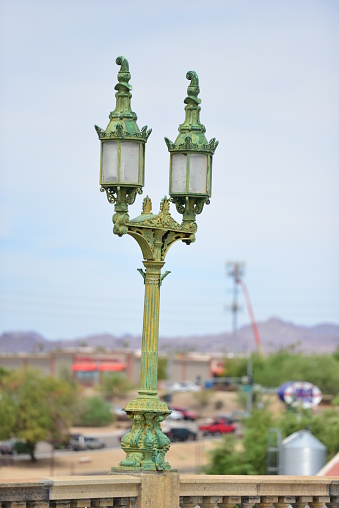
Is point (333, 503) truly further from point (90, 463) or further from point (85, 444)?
point (85, 444)

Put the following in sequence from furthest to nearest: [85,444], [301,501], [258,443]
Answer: [85,444] → [258,443] → [301,501]

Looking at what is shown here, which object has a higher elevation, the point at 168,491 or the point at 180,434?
the point at 180,434

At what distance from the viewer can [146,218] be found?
496 inches

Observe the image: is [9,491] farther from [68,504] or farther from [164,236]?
[164,236]

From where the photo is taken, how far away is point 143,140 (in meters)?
12.4

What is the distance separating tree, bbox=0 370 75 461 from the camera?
9050 cm

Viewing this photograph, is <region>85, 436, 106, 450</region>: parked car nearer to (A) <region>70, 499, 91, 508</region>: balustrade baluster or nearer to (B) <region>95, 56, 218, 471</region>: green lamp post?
(B) <region>95, 56, 218, 471</region>: green lamp post

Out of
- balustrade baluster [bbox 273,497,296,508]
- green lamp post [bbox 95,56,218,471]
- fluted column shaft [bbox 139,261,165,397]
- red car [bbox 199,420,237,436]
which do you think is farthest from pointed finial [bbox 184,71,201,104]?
red car [bbox 199,420,237,436]

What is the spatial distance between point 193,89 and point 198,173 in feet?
2.94

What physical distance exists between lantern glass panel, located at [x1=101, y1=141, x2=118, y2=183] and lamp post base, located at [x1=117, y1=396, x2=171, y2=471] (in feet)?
7.09

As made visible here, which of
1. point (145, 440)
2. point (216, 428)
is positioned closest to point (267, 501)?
point (145, 440)

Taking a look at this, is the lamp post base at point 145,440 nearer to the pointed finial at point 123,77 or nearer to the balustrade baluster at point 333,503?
the balustrade baluster at point 333,503

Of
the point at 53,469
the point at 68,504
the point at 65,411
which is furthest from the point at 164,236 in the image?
the point at 65,411

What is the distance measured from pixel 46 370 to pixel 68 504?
166 metres
